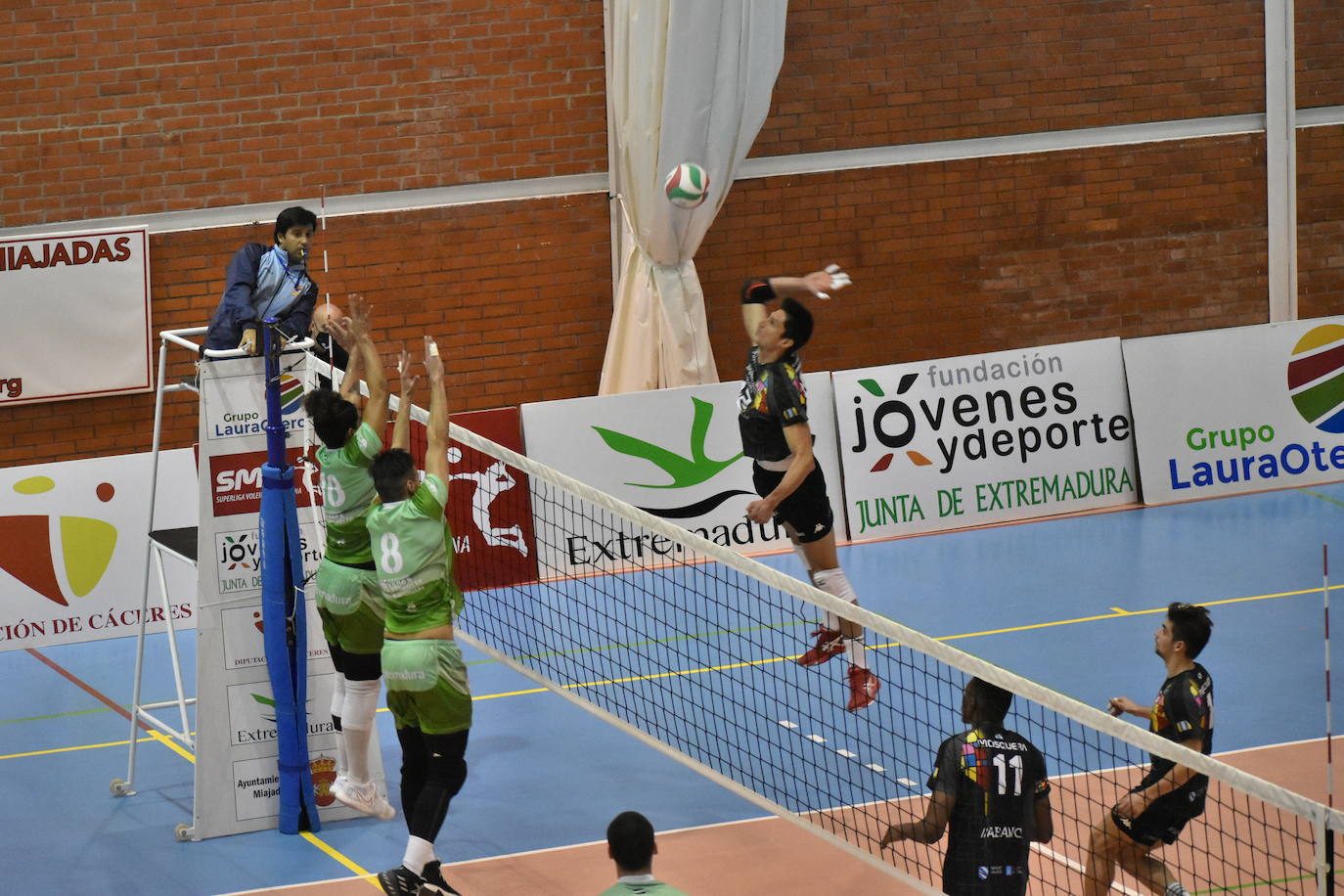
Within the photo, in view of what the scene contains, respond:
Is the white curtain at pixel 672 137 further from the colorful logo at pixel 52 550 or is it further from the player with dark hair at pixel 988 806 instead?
the player with dark hair at pixel 988 806

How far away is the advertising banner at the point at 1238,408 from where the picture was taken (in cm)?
1511

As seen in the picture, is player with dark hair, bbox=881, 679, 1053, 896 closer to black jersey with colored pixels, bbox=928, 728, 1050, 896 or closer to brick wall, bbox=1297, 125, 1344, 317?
black jersey with colored pixels, bbox=928, 728, 1050, 896

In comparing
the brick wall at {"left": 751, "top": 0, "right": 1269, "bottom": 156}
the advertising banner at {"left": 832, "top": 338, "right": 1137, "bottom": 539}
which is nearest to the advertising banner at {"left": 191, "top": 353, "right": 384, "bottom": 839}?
the advertising banner at {"left": 832, "top": 338, "right": 1137, "bottom": 539}

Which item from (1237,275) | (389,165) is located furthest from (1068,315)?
(389,165)

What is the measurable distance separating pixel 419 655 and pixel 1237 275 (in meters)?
12.3

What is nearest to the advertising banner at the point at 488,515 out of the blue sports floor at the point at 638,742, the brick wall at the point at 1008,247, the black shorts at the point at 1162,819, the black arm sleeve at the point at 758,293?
the blue sports floor at the point at 638,742

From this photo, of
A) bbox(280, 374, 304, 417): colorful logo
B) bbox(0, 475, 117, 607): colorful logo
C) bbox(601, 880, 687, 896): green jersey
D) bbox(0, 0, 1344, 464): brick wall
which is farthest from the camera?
bbox(0, 0, 1344, 464): brick wall

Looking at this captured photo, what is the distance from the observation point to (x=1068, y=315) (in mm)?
16625

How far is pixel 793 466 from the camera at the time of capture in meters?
9.02

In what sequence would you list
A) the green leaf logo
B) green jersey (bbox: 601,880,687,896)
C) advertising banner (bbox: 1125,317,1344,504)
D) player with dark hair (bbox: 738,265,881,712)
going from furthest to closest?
advertising banner (bbox: 1125,317,1344,504) → the green leaf logo → player with dark hair (bbox: 738,265,881,712) → green jersey (bbox: 601,880,687,896)

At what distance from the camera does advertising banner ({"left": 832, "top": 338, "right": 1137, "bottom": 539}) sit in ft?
47.4

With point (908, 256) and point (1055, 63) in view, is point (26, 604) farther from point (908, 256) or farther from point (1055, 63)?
point (1055, 63)

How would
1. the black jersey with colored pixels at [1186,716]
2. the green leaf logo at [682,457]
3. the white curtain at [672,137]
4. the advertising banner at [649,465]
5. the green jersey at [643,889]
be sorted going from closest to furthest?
the green jersey at [643,889], the black jersey with colored pixels at [1186,716], the advertising banner at [649,465], the green leaf logo at [682,457], the white curtain at [672,137]

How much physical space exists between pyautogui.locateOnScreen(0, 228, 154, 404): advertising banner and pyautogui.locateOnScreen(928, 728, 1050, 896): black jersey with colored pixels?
32.4 feet
